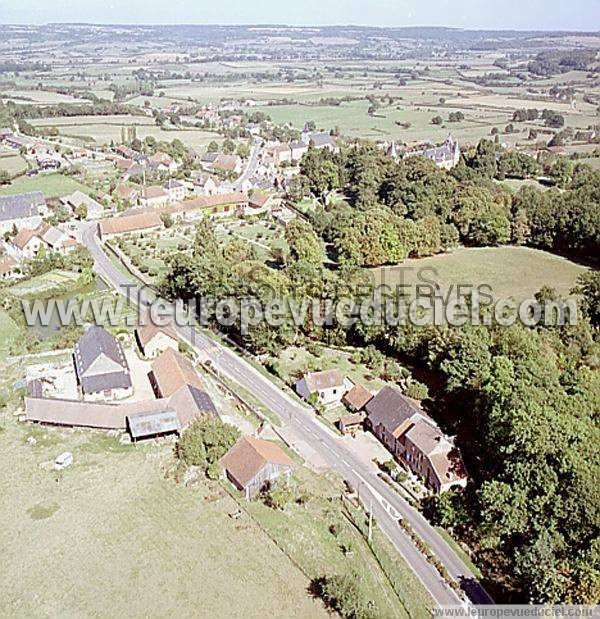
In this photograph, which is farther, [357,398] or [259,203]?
[259,203]

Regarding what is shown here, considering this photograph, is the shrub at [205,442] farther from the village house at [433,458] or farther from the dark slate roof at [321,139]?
the dark slate roof at [321,139]

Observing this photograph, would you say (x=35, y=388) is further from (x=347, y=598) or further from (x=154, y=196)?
(x=154, y=196)

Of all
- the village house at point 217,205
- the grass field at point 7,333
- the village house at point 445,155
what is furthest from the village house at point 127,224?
the village house at point 445,155

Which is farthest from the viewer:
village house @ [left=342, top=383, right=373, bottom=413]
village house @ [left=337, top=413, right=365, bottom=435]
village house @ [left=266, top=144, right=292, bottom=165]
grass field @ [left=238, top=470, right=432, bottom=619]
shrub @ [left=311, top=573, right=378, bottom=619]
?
village house @ [left=266, top=144, right=292, bottom=165]

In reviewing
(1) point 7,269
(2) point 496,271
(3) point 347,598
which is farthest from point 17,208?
(3) point 347,598

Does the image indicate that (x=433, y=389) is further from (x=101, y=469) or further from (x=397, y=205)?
(x=397, y=205)

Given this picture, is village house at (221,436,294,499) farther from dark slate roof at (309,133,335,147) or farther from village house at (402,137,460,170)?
dark slate roof at (309,133,335,147)

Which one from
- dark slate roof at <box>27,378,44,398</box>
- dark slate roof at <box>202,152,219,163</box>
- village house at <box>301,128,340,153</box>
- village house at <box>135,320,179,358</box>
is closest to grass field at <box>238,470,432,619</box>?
dark slate roof at <box>27,378,44,398</box>
